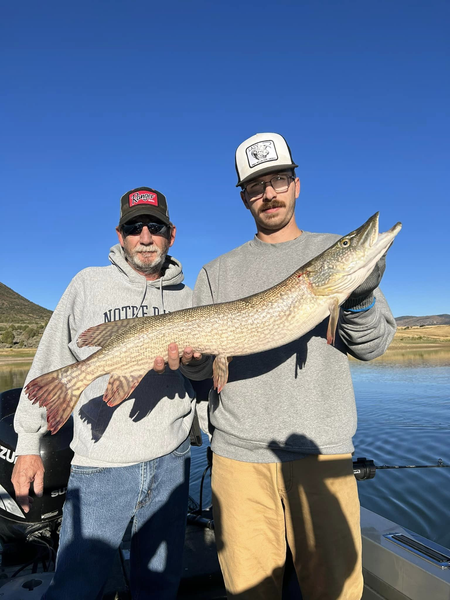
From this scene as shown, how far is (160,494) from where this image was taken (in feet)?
9.07

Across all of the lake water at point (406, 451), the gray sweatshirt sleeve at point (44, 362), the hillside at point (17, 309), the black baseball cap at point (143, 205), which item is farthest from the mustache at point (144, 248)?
the hillside at point (17, 309)

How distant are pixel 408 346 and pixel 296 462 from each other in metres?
42.1

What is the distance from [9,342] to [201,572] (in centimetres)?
3823

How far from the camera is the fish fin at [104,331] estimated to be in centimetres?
288

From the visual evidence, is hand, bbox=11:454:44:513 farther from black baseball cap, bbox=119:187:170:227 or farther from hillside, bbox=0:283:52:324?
hillside, bbox=0:283:52:324

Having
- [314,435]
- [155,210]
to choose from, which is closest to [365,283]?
[314,435]

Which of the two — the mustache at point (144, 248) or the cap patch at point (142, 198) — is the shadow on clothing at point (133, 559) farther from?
the cap patch at point (142, 198)

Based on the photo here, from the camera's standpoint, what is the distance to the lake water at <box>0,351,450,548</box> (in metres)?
6.01

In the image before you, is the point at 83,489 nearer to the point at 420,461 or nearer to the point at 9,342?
the point at 420,461

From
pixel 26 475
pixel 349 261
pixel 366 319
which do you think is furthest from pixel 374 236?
pixel 26 475

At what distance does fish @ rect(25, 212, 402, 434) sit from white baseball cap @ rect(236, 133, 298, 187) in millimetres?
777

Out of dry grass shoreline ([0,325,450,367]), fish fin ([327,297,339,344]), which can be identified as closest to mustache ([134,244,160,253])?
fish fin ([327,297,339,344])

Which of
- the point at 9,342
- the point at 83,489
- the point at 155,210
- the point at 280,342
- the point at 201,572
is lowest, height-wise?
the point at 201,572

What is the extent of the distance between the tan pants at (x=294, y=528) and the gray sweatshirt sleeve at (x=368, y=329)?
0.70m
